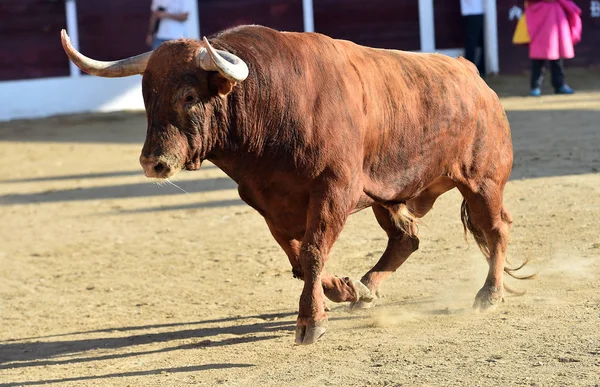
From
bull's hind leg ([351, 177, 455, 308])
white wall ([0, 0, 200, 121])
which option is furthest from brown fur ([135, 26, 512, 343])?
white wall ([0, 0, 200, 121])

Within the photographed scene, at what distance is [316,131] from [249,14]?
937 cm

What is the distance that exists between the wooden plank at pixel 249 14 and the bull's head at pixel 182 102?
364 inches

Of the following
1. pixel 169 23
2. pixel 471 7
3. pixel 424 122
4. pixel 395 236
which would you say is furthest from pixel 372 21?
pixel 424 122

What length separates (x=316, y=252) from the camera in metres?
4.01

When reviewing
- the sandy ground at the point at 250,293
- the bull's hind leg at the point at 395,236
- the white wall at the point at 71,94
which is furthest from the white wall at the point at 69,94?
the bull's hind leg at the point at 395,236

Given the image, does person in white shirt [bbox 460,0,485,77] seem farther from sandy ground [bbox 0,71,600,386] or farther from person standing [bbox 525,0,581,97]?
sandy ground [bbox 0,71,600,386]

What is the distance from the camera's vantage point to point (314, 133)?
3953 millimetres

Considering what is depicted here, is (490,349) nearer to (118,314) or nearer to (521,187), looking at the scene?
(118,314)

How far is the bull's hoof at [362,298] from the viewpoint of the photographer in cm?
443

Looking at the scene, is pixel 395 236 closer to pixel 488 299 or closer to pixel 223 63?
pixel 488 299

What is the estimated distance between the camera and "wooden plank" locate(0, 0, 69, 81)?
1241cm

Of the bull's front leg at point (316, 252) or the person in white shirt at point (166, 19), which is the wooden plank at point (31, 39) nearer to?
the person in white shirt at point (166, 19)

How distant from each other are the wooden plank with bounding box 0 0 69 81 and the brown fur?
28.3 ft

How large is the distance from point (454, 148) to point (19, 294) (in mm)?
2461
